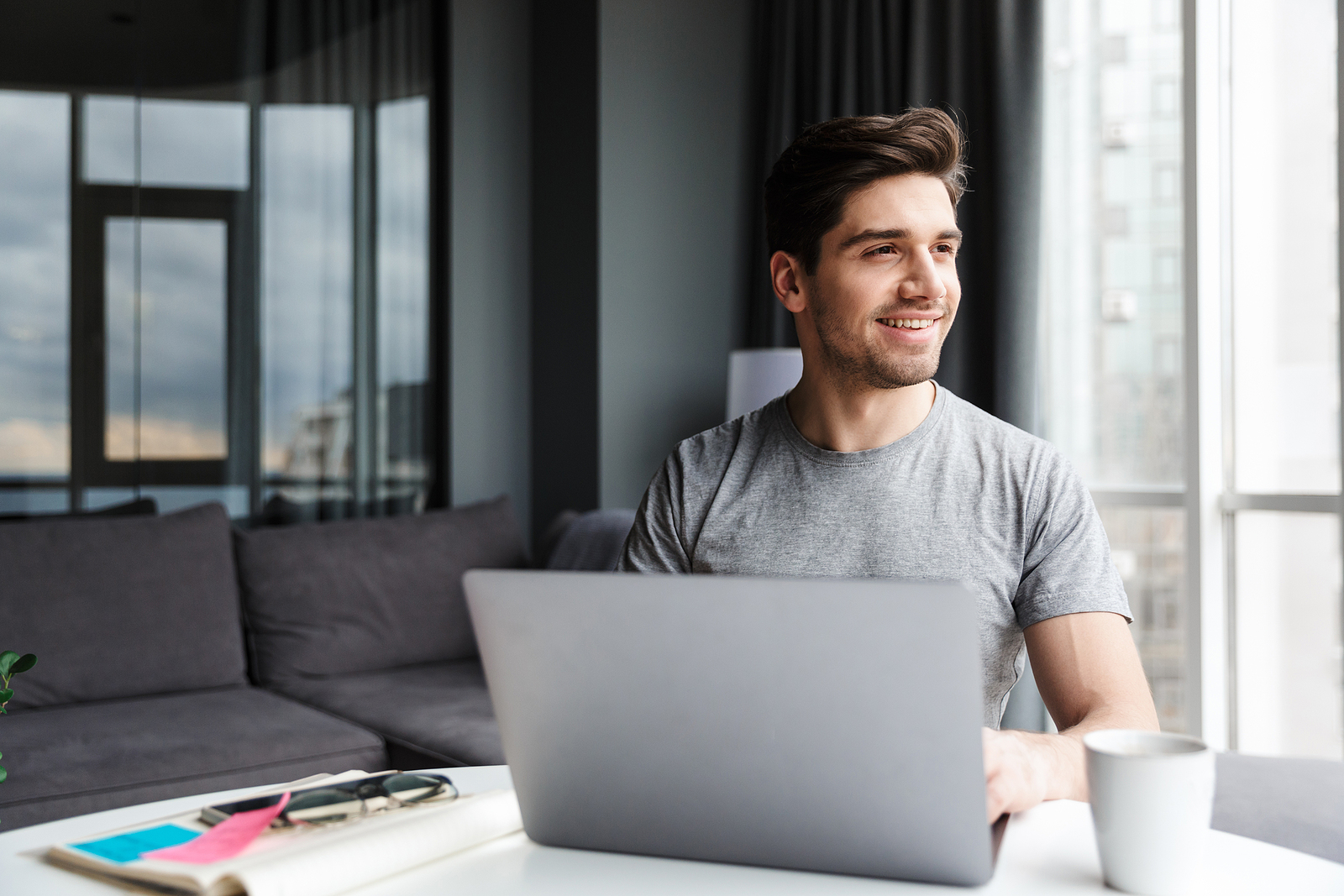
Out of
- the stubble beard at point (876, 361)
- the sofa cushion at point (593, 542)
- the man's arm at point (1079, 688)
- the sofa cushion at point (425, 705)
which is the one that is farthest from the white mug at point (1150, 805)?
the sofa cushion at point (593, 542)

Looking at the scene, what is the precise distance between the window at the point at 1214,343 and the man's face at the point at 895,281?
1491 mm

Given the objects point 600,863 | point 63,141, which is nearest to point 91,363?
point 63,141

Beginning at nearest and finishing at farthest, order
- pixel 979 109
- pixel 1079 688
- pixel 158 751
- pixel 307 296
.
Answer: pixel 1079 688
pixel 158 751
pixel 979 109
pixel 307 296

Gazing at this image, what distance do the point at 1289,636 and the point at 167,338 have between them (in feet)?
9.91

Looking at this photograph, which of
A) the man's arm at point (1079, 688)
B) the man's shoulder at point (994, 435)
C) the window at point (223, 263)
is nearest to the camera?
the man's arm at point (1079, 688)

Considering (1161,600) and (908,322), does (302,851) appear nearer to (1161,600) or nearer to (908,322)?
(908,322)

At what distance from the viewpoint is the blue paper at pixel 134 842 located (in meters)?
0.73

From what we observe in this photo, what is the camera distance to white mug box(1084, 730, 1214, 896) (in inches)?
24.8

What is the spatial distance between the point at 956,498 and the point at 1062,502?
4.4 inches

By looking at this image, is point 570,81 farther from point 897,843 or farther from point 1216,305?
point 897,843

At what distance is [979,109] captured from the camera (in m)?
2.95

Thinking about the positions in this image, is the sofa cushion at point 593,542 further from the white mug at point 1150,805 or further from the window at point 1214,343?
the white mug at point 1150,805

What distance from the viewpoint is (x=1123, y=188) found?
2836 mm

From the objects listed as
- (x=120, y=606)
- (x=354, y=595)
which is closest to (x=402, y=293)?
(x=354, y=595)
